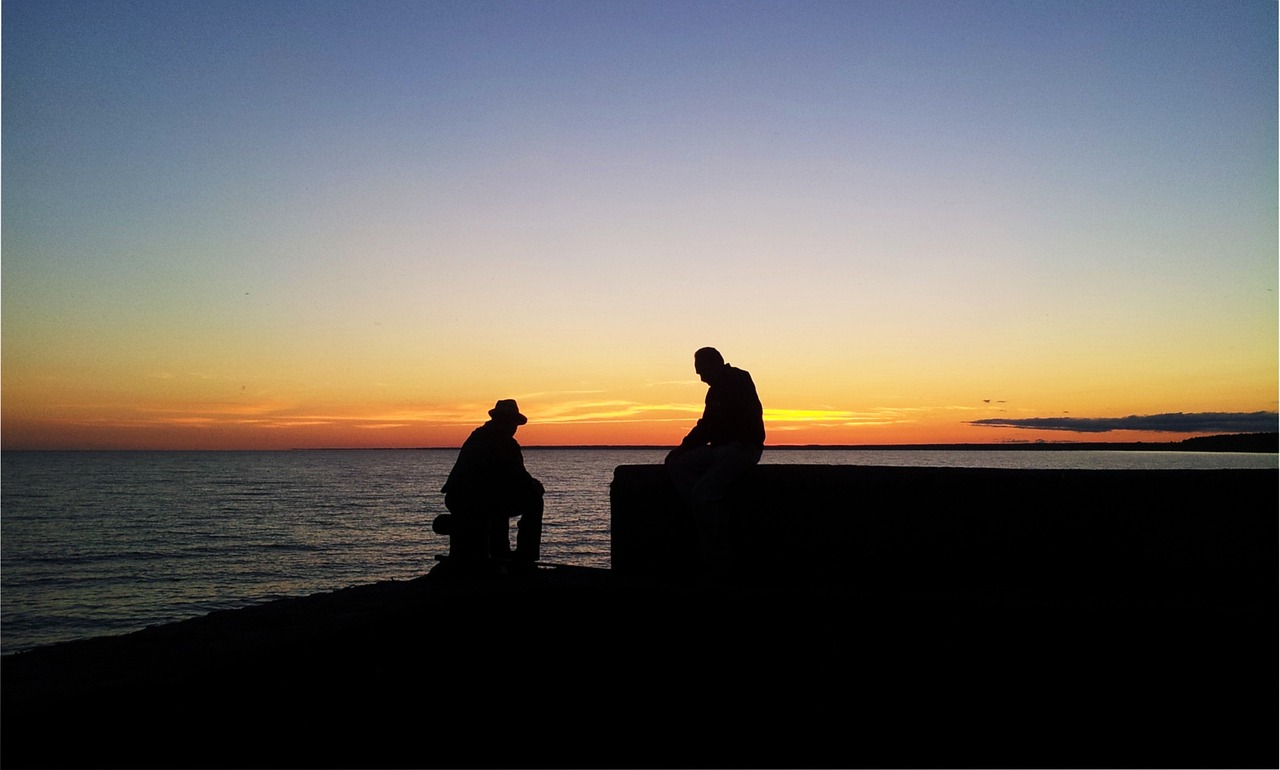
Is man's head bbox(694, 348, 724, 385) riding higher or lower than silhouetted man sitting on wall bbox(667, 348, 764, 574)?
higher

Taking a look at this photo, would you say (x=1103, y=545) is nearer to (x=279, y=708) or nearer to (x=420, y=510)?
(x=279, y=708)

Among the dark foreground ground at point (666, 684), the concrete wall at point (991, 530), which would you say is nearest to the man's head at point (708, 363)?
the concrete wall at point (991, 530)

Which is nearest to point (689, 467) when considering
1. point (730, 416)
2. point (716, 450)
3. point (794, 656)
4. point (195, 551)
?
point (716, 450)

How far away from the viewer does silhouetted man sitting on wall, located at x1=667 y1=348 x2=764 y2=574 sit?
647cm

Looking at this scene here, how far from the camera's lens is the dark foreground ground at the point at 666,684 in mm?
3471

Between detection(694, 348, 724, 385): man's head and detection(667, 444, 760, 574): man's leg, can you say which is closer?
detection(667, 444, 760, 574): man's leg

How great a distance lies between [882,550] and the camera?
20.9ft

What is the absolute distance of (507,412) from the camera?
26.4 feet

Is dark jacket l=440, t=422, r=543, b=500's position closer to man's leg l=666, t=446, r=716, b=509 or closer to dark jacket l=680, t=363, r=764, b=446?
man's leg l=666, t=446, r=716, b=509

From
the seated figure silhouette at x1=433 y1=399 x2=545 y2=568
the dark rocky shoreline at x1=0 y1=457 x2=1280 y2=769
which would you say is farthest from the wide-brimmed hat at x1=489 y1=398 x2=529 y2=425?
the dark rocky shoreline at x1=0 y1=457 x2=1280 y2=769

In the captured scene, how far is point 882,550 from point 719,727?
2847 mm

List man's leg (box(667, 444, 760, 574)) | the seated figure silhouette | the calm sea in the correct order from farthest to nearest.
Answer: the calm sea, the seated figure silhouette, man's leg (box(667, 444, 760, 574))

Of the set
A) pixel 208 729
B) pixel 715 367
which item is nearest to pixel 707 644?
pixel 715 367

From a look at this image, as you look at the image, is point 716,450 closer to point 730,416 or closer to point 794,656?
point 730,416
